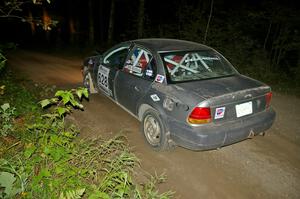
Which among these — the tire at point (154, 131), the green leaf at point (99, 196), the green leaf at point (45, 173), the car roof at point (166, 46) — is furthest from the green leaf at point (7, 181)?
the car roof at point (166, 46)

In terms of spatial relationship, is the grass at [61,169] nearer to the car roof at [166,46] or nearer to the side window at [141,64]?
the side window at [141,64]

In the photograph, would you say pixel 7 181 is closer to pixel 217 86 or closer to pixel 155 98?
pixel 155 98

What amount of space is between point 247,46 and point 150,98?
883 centimetres

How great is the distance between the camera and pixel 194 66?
16.0ft

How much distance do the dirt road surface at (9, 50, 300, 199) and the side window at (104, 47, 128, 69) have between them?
113cm

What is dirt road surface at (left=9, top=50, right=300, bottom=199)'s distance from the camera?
392 centimetres

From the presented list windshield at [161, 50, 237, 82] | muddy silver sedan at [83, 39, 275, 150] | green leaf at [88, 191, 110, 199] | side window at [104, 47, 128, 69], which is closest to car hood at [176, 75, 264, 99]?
muddy silver sedan at [83, 39, 275, 150]

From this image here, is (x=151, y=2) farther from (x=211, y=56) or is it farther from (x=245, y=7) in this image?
(x=211, y=56)

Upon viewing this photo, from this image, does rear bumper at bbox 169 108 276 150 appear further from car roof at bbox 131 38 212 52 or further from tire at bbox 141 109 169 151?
car roof at bbox 131 38 212 52

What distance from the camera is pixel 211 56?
17.1 feet

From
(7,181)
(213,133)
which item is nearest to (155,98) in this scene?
(213,133)

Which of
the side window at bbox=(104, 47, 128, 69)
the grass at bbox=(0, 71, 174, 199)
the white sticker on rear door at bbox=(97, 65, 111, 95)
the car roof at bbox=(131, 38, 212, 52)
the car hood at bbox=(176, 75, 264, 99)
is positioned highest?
the car roof at bbox=(131, 38, 212, 52)

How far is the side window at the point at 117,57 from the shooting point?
5.70 m

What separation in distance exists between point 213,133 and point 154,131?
1.14 meters
